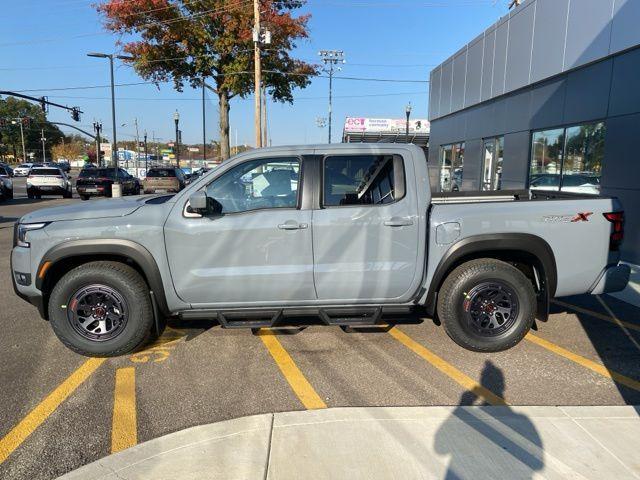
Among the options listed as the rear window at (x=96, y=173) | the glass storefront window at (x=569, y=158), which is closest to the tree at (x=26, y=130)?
the rear window at (x=96, y=173)

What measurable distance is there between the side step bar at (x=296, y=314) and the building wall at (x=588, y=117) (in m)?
6.61

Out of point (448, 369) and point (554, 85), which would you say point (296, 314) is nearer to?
point (448, 369)

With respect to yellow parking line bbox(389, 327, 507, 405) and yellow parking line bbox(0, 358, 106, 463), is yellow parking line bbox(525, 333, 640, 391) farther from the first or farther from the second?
yellow parking line bbox(0, 358, 106, 463)

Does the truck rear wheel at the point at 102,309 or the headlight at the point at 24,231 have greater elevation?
the headlight at the point at 24,231

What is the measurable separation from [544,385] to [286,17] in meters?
24.0

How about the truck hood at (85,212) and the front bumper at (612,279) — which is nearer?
the truck hood at (85,212)

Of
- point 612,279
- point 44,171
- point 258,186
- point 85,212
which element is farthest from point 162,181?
point 612,279

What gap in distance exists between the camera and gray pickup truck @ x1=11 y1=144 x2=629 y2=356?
4.08m

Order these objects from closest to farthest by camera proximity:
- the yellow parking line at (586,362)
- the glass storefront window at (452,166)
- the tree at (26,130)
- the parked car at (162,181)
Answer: the yellow parking line at (586,362) → the glass storefront window at (452,166) → the parked car at (162,181) → the tree at (26,130)

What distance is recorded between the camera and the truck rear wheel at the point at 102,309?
13.5ft

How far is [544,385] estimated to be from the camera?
3781mm

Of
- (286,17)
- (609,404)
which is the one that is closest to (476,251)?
(609,404)

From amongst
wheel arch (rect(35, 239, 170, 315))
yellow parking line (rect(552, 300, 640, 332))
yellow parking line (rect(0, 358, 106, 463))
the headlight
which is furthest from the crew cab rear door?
yellow parking line (rect(552, 300, 640, 332))

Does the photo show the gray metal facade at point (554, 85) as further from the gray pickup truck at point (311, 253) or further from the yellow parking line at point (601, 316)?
the gray pickup truck at point (311, 253)
